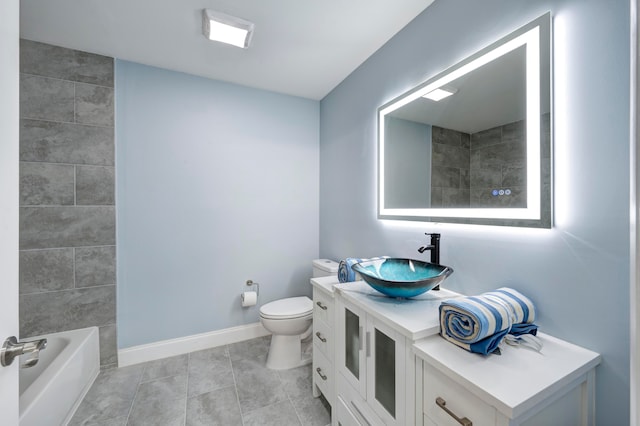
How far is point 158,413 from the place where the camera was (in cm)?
157

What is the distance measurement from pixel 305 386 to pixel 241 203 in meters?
1.60

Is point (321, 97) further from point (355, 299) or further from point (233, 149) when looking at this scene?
point (355, 299)

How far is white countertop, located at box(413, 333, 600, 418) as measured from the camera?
0.67 metres

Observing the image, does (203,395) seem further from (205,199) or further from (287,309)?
(205,199)

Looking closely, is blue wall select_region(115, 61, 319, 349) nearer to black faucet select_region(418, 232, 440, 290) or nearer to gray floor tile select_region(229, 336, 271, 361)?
gray floor tile select_region(229, 336, 271, 361)

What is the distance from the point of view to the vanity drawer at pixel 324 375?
1.47 metres

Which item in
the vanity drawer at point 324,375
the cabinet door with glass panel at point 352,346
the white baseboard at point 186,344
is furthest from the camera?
the white baseboard at point 186,344

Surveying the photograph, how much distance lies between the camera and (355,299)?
1.24m

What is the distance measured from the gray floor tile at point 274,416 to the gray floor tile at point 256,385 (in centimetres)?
4

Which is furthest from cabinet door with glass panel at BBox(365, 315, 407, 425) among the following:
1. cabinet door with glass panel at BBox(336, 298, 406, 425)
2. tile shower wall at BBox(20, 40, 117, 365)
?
tile shower wall at BBox(20, 40, 117, 365)

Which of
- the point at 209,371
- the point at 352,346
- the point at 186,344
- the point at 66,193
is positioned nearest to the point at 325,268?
the point at 352,346
